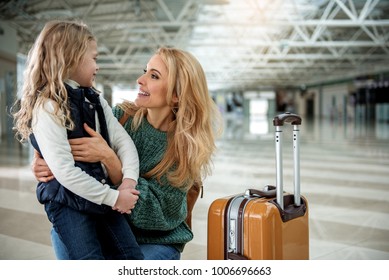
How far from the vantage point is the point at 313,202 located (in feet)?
17.5

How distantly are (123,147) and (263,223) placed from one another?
73 cm

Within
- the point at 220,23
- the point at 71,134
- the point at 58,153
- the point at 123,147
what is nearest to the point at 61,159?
the point at 58,153

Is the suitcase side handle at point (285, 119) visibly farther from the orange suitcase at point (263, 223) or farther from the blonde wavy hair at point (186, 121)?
the blonde wavy hair at point (186, 121)

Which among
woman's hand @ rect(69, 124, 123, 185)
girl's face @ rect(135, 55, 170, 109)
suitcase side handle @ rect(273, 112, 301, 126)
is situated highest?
girl's face @ rect(135, 55, 170, 109)

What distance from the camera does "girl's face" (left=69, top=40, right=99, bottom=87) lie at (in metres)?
1.95

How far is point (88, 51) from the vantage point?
76.8 inches

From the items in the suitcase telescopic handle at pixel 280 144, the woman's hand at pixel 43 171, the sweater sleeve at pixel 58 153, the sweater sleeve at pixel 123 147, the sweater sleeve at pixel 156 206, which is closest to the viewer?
the sweater sleeve at pixel 58 153

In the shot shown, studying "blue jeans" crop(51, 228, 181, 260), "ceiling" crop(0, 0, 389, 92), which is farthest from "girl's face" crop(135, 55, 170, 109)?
"ceiling" crop(0, 0, 389, 92)

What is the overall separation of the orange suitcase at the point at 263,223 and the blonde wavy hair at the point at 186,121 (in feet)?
0.90

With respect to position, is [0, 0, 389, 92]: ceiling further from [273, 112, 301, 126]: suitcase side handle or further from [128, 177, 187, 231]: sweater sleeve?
[128, 177, 187, 231]: sweater sleeve

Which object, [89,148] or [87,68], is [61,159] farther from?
[87,68]

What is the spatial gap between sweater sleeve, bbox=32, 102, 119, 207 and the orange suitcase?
0.75 metres

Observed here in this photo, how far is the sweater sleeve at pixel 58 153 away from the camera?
180 centimetres

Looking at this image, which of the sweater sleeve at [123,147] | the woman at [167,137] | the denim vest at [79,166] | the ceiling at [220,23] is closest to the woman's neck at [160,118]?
the woman at [167,137]
